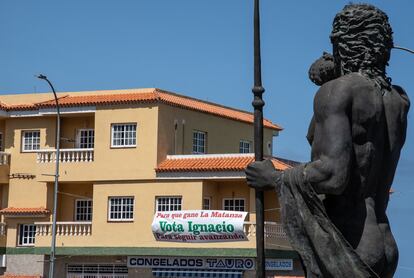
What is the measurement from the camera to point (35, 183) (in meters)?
47.1

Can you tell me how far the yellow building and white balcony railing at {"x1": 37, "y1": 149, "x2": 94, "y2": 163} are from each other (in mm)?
47

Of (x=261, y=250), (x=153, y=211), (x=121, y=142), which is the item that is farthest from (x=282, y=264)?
(x=261, y=250)

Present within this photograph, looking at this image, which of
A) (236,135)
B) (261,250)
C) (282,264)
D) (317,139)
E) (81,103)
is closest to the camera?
(317,139)

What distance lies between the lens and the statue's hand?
5.62 metres

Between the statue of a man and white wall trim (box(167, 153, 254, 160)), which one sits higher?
white wall trim (box(167, 153, 254, 160))

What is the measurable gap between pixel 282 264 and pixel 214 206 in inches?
167

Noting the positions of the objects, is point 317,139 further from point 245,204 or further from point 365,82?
point 245,204

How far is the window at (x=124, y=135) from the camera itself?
44344 millimetres

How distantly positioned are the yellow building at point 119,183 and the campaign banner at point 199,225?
1.23 feet

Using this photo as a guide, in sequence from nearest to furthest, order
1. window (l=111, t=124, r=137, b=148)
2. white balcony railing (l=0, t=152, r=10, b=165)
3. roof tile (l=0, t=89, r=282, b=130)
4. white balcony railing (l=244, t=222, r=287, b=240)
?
1. white balcony railing (l=244, t=222, r=287, b=240)
2. roof tile (l=0, t=89, r=282, b=130)
3. window (l=111, t=124, r=137, b=148)
4. white balcony railing (l=0, t=152, r=10, b=165)

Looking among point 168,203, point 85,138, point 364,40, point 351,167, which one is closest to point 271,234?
point 168,203

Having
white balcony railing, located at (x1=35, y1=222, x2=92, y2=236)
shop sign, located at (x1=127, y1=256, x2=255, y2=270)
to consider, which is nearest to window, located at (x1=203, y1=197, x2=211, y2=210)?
shop sign, located at (x1=127, y1=256, x2=255, y2=270)

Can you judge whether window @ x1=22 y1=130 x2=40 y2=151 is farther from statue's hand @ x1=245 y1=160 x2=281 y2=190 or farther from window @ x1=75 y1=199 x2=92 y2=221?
statue's hand @ x1=245 y1=160 x2=281 y2=190

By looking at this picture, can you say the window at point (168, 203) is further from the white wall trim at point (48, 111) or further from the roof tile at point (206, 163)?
the white wall trim at point (48, 111)
